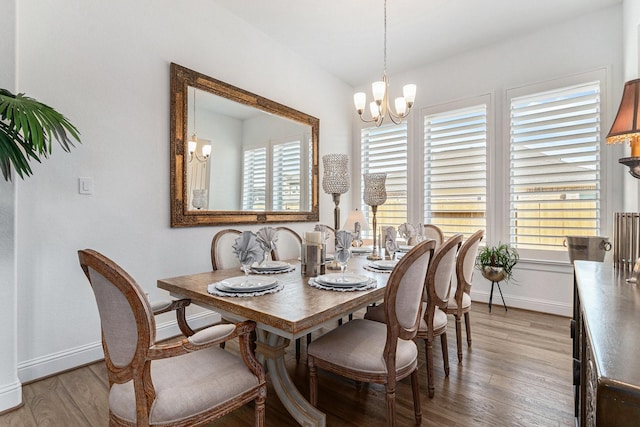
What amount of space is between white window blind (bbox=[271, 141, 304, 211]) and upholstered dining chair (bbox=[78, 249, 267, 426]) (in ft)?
8.39

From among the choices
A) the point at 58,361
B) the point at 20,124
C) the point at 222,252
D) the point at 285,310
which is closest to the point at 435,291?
the point at 285,310

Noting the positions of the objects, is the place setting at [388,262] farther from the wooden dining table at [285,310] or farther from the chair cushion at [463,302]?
the chair cushion at [463,302]

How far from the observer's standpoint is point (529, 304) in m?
3.46

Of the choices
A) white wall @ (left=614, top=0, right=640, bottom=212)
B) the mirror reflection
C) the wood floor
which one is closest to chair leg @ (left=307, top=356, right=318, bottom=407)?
the wood floor

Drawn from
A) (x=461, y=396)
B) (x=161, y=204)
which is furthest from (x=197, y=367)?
(x=161, y=204)

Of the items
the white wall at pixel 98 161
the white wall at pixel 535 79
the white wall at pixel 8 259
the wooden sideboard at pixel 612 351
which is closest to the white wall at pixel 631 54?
the white wall at pixel 535 79

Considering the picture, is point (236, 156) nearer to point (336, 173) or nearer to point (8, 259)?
point (336, 173)

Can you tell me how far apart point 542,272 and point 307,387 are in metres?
2.87

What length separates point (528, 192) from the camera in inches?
136

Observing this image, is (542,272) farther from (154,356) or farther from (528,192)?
(154,356)

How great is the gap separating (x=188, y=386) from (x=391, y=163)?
3.86 m

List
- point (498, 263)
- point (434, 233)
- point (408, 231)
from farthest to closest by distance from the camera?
point (498, 263), point (434, 233), point (408, 231)

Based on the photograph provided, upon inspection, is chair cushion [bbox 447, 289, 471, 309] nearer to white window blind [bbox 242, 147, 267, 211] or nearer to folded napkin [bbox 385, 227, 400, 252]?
folded napkin [bbox 385, 227, 400, 252]

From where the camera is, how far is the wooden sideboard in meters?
0.46
